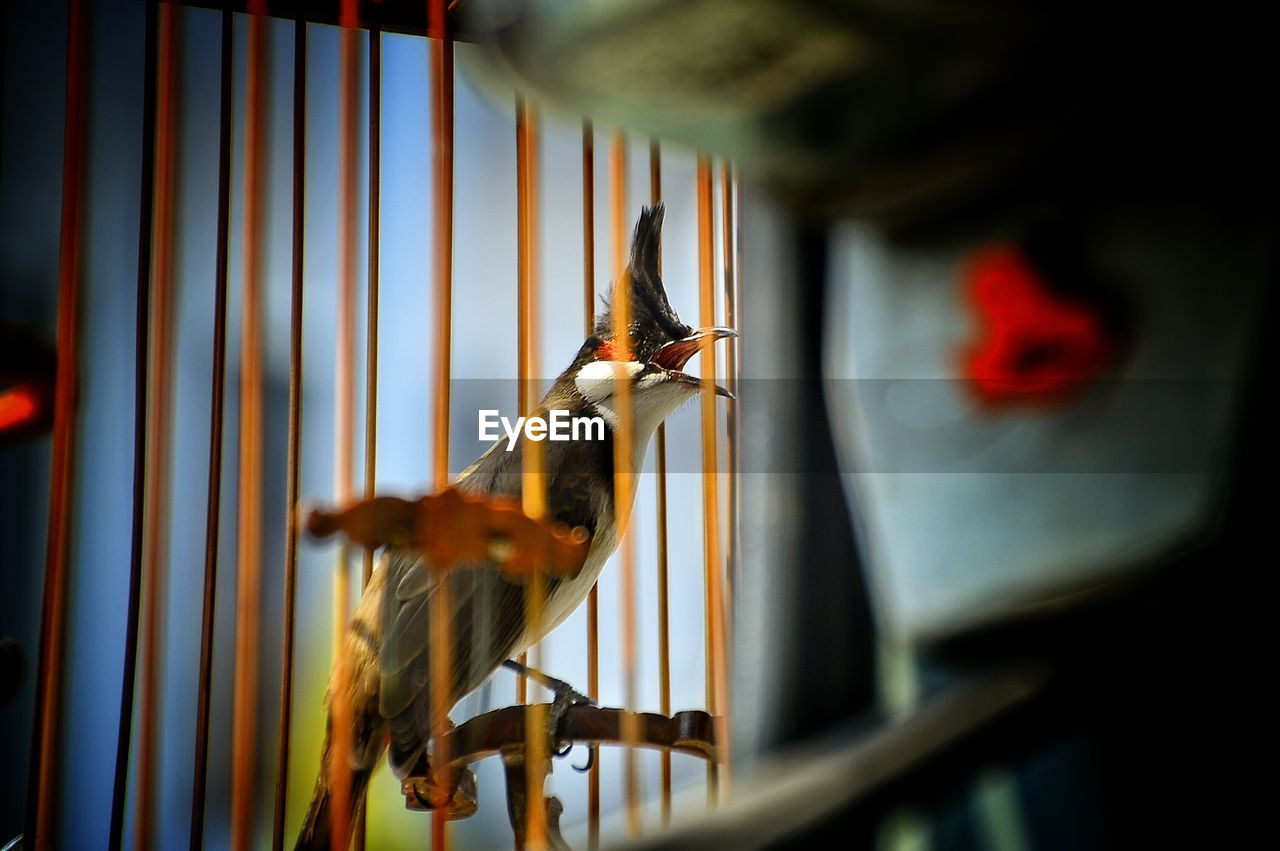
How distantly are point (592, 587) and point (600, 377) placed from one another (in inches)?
7.9

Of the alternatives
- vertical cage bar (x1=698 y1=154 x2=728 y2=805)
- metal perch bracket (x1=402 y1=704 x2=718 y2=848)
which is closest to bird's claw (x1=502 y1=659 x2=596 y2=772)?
metal perch bracket (x1=402 y1=704 x2=718 y2=848)

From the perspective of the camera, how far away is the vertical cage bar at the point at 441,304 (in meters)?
0.91

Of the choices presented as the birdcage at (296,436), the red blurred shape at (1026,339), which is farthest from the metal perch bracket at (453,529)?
the red blurred shape at (1026,339)

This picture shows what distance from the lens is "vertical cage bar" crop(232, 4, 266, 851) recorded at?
2.90ft

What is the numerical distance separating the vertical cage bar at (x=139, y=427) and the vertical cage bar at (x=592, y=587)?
39cm

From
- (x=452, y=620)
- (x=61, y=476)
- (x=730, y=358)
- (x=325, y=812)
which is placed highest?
(x=730, y=358)

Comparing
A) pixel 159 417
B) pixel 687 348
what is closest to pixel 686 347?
pixel 687 348

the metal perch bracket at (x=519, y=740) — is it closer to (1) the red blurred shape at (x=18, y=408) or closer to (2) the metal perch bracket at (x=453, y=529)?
(2) the metal perch bracket at (x=453, y=529)

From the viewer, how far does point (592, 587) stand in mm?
957

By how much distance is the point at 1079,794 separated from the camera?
100 cm

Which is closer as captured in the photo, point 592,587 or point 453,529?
point 453,529

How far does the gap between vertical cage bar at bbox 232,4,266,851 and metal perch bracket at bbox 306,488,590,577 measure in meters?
0.13

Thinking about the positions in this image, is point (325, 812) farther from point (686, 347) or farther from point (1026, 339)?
point (1026, 339)

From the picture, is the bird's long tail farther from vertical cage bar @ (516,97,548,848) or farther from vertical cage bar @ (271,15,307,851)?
vertical cage bar @ (516,97,548,848)
